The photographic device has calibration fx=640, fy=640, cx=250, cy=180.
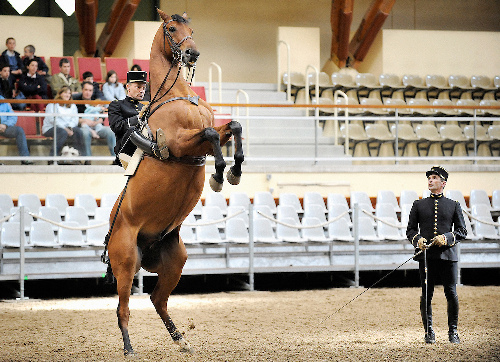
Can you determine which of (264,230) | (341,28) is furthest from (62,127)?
(341,28)

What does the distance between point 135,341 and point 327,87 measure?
34.3ft

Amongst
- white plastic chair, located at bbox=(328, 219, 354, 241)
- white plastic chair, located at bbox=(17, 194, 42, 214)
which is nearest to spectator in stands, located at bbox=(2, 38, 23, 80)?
white plastic chair, located at bbox=(17, 194, 42, 214)

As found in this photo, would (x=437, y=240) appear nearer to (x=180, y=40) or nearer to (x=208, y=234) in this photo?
(x=180, y=40)

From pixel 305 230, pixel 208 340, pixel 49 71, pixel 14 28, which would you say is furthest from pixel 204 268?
pixel 14 28

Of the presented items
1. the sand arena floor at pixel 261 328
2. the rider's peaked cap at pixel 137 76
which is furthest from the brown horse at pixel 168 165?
the sand arena floor at pixel 261 328

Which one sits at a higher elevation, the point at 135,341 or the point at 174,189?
the point at 174,189

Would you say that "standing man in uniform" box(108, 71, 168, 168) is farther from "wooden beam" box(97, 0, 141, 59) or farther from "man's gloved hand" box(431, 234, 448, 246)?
"wooden beam" box(97, 0, 141, 59)

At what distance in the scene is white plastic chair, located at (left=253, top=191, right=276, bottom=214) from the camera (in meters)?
10.6

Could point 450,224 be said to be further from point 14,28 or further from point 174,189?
point 14,28

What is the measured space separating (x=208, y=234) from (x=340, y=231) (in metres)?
2.16

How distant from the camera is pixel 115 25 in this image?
15.3 meters

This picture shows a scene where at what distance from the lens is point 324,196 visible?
455 inches

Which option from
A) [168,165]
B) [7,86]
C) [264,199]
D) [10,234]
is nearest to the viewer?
[168,165]

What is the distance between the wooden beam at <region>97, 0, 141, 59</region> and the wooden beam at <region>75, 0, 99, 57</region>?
48cm
